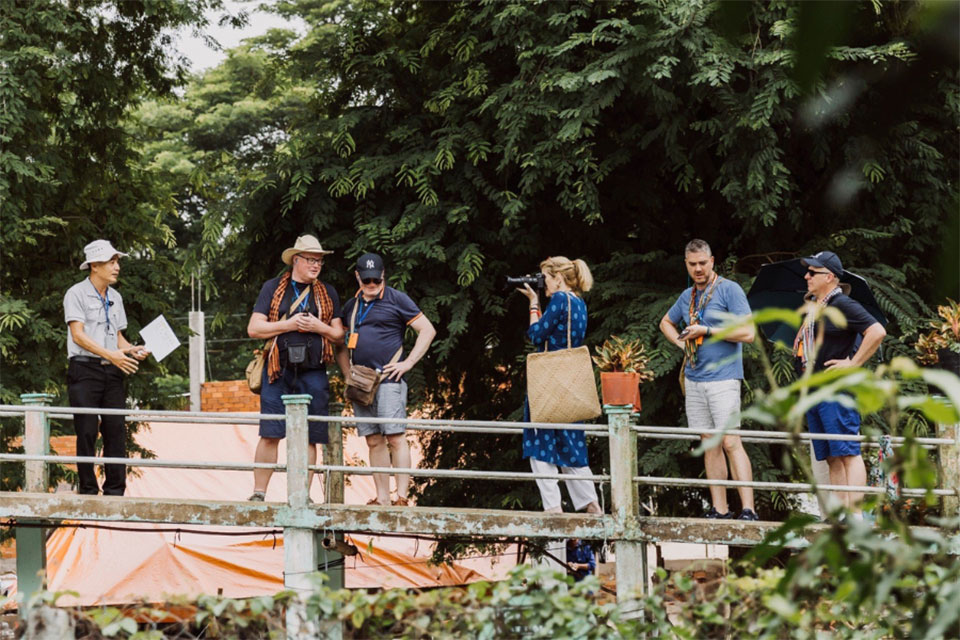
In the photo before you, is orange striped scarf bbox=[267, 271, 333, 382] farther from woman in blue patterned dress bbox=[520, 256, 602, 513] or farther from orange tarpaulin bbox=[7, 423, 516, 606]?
orange tarpaulin bbox=[7, 423, 516, 606]

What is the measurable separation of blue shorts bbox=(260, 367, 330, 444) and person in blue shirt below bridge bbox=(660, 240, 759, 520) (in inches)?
92.5

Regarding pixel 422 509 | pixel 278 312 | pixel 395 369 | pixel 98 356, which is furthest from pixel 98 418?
pixel 422 509

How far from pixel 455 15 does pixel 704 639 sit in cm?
840

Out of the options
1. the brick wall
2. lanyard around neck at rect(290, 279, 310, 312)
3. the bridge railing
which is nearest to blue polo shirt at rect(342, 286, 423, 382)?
lanyard around neck at rect(290, 279, 310, 312)

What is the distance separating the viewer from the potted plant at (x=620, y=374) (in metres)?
7.64

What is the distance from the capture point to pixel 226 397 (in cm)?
A: 2275

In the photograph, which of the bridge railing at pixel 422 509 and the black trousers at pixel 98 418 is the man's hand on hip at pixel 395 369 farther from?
the black trousers at pixel 98 418

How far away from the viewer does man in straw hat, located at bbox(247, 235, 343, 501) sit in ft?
26.4

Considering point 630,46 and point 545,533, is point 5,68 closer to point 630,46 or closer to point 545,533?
point 630,46

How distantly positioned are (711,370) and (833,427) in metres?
0.82

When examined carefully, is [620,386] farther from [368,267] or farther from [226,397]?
[226,397]

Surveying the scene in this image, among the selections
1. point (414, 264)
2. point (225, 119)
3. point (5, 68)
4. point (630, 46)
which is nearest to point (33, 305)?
point (5, 68)

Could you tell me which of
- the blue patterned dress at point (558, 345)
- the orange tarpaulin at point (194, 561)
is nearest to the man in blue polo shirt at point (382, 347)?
the blue patterned dress at point (558, 345)

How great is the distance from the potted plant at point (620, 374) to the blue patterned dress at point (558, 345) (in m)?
0.25
